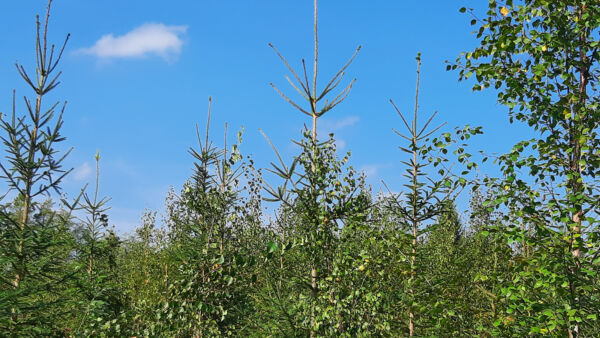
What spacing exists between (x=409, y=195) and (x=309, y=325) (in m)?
2.59

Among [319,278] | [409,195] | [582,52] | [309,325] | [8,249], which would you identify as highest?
[582,52]

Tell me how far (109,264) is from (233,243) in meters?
4.04

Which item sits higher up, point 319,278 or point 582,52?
point 582,52

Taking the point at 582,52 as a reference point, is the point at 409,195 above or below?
below

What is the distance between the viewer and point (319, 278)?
636 centimetres

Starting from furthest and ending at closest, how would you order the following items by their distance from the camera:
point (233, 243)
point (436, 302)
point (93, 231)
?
point (93, 231) → point (233, 243) → point (436, 302)

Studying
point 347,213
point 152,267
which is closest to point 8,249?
point 347,213

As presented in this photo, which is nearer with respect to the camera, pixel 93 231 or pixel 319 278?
pixel 319 278

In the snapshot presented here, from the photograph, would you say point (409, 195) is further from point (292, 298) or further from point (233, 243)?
point (233, 243)

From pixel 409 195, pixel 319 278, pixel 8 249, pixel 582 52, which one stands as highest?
pixel 582 52

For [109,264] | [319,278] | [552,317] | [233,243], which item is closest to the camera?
[552,317]

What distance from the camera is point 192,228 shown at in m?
9.44

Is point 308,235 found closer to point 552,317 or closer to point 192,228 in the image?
point 552,317

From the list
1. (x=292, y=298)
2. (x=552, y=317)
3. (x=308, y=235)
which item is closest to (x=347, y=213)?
(x=308, y=235)
